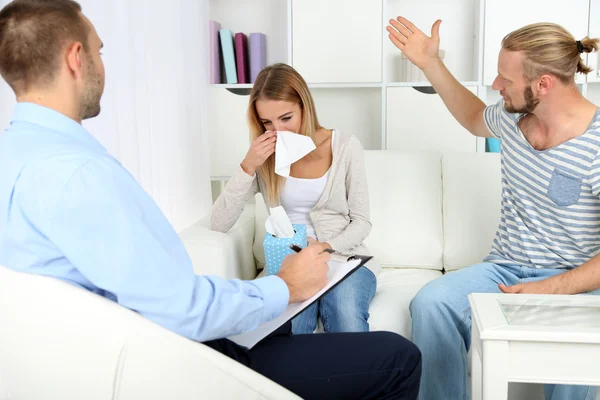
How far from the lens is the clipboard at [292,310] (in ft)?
3.87

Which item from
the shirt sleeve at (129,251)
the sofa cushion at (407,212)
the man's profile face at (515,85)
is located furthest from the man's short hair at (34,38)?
the sofa cushion at (407,212)

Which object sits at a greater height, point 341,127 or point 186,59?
point 186,59

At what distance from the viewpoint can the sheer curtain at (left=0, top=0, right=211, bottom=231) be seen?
1.98 metres

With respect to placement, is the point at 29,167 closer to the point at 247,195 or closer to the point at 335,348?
the point at 335,348

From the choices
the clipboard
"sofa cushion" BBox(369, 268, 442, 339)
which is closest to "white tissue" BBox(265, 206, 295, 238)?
"sofa cushion" BBox(369, 268, 442, 339)

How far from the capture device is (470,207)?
223 centimetres

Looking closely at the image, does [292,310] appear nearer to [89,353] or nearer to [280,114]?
[89,353]

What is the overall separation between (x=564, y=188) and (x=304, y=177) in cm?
78

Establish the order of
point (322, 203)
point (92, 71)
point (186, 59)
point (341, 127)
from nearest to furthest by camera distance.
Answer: point (92, 71) → point (322, 203) → point (186, 59) → point (341, 127)

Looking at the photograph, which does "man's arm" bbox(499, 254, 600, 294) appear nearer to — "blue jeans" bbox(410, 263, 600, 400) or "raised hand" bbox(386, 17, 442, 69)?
"blue jeans" bbox(410, 263, 600, 400)

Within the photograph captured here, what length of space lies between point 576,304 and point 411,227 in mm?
962

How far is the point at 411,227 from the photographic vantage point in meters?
2.26

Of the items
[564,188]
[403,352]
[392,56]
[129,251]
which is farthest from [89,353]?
[392,56]

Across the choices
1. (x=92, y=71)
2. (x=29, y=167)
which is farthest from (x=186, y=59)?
(x=29, y=167)
